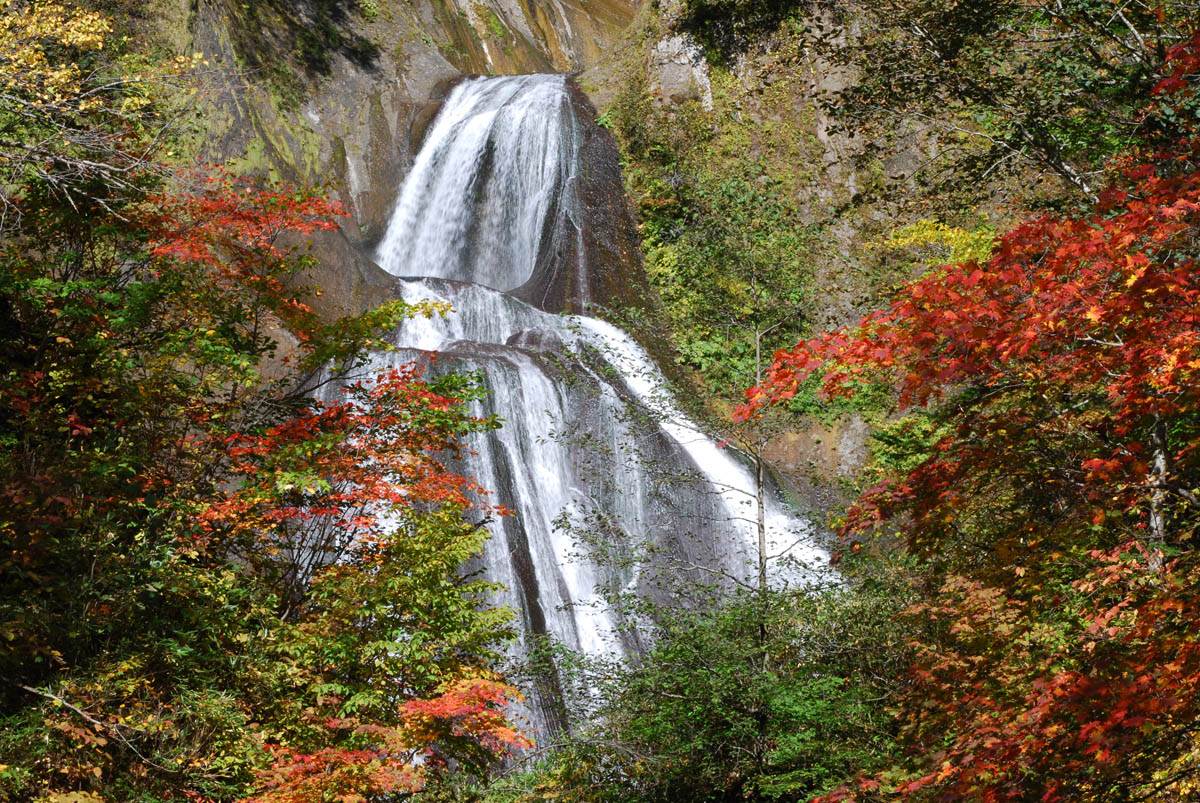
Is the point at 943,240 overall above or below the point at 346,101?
below

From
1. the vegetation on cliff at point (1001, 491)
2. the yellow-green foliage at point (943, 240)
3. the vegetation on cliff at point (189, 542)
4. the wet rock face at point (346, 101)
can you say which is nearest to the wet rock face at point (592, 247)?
the wet rock face at point (346, 101)

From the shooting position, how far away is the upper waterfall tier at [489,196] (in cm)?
2053

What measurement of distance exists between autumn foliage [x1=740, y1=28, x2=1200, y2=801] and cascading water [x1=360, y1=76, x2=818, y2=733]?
4183 millimetres

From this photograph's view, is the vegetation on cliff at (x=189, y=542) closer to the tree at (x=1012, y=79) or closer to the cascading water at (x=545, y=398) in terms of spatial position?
the cascading water at (x=545, y=398)

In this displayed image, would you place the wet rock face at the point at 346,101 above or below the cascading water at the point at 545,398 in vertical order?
above

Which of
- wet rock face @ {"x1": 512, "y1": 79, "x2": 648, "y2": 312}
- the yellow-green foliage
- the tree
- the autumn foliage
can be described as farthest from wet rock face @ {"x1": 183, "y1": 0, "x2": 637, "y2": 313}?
the autumn foliage

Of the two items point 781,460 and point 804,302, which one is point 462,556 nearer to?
point 804,302

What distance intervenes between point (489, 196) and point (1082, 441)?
17880mm

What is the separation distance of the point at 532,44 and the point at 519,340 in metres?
20.3

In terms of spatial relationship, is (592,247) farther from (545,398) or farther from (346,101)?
(545,398)

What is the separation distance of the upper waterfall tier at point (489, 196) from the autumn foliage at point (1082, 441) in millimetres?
16140

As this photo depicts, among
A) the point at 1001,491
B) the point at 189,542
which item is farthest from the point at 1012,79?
the point at 189,542

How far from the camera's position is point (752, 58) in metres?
23.3

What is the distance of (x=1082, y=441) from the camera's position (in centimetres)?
491
